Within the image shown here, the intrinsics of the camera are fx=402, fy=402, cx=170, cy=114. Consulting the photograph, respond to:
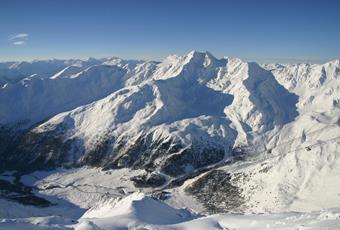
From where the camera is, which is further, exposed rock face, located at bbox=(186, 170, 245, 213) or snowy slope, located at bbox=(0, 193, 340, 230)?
exposed rock face, located at bbox=(186, 170, 245, 213)

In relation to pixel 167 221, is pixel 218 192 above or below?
below

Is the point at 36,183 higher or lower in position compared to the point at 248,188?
lower

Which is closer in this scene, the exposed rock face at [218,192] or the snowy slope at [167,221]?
the snowy slope at [167,221]

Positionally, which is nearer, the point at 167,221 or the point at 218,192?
the point at 167,221

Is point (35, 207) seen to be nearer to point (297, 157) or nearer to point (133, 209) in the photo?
point (133, 209)

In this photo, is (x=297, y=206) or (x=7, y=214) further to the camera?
(x=7, y=214)

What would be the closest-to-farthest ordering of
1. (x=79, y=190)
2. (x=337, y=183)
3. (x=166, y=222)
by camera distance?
(x=166, y=222), (x=337, y=183), (x=79, y=190)

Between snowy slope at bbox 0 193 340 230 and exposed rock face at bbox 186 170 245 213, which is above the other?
snowy slope at bbox 0 193 340 230

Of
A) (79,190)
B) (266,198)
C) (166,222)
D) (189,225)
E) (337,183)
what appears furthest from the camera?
(79,190)

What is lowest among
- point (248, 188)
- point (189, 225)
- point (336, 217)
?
point (248, 188)

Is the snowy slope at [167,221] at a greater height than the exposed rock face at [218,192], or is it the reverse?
the snowy slope at [167,221]

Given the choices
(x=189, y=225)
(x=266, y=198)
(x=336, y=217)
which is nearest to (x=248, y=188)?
(x=266, y=198)
